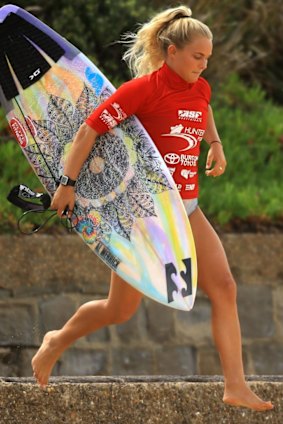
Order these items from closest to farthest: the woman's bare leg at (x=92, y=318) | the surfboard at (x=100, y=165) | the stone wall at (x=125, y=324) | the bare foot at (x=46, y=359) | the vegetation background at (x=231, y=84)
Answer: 1. the surfboard at (x=100, y=165)
2. the woman's bare leg at (x=92, y=318)
3. the bare foot at (x=46, y=359)
4. the stone wall at (x=125, y=324)
5. the vegetation background at (x=231, y=84)

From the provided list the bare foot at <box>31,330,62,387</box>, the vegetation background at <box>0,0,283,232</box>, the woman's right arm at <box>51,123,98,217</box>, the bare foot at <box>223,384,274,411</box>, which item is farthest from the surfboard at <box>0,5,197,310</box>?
the vegetation background at <box>0,0,283,232</box>

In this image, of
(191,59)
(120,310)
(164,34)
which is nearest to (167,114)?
(191,59)

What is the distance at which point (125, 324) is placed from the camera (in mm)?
7609

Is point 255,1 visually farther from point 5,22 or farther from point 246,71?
point 5,22

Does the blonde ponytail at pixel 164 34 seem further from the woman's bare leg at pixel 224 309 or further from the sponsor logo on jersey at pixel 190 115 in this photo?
the woman's bare leg at pixel 224 309

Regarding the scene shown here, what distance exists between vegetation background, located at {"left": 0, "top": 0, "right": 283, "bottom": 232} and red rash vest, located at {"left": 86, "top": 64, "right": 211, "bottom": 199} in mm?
2625

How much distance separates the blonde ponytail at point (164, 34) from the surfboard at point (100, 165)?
18cm

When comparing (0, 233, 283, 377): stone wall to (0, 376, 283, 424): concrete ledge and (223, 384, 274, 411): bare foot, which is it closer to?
(0, 376, 283, 424): concrete ledge

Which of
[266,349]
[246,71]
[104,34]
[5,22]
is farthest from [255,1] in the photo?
[5,22]

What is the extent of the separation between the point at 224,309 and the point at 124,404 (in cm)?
49

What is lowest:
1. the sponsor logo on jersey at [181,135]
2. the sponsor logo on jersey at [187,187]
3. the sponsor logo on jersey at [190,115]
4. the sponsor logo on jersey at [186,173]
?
the sponsor logo on jersey at [187,187]

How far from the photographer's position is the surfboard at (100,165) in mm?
4523

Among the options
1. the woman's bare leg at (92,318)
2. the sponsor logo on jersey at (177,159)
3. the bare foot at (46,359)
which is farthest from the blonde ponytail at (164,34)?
the bare foot at (46,359)

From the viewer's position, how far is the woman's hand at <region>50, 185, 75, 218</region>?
459 cm
